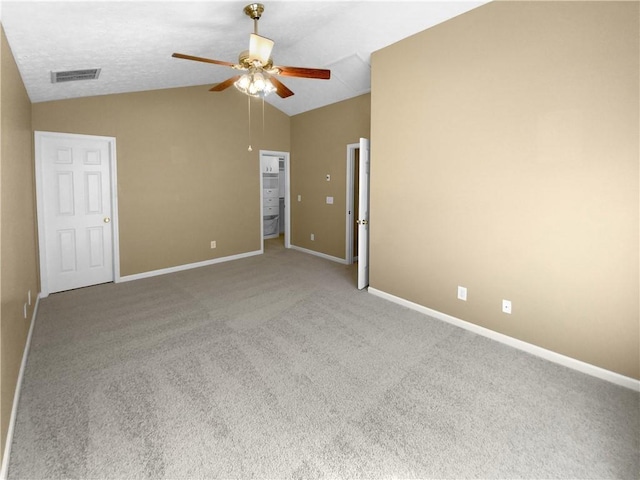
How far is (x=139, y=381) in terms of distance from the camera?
2.24 metres

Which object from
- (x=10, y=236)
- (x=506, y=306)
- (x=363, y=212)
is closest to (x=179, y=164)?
(x=363, y=212)

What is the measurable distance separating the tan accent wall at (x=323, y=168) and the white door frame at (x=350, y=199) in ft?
0.26

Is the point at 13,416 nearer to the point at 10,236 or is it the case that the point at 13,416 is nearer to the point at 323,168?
the point at 10,236

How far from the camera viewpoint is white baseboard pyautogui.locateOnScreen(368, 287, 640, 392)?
222 cm

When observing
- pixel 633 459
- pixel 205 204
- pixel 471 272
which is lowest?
pixel 633 459

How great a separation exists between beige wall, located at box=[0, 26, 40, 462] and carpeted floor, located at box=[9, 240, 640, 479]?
10.0 inches

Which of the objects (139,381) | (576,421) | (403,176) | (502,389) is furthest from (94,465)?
(403,176)

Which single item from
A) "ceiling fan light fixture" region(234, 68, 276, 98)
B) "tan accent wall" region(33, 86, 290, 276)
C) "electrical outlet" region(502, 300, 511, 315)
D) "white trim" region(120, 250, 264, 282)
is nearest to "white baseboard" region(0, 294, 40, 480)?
"white trim" region(120, 250, 264, 282)

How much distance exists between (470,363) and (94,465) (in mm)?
2440

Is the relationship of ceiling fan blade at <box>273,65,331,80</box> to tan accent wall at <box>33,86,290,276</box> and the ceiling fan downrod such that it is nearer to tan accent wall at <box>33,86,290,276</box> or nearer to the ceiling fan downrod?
the ceiling fan downrod

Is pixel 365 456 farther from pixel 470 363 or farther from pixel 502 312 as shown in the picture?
pixel 502 312

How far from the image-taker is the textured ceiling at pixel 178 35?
2.11 meters

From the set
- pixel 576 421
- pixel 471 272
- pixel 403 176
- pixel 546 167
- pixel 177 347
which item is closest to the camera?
pixel 576 421

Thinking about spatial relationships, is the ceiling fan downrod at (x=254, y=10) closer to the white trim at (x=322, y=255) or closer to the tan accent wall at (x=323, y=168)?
the tan accent wall at (x=323, y=168)
